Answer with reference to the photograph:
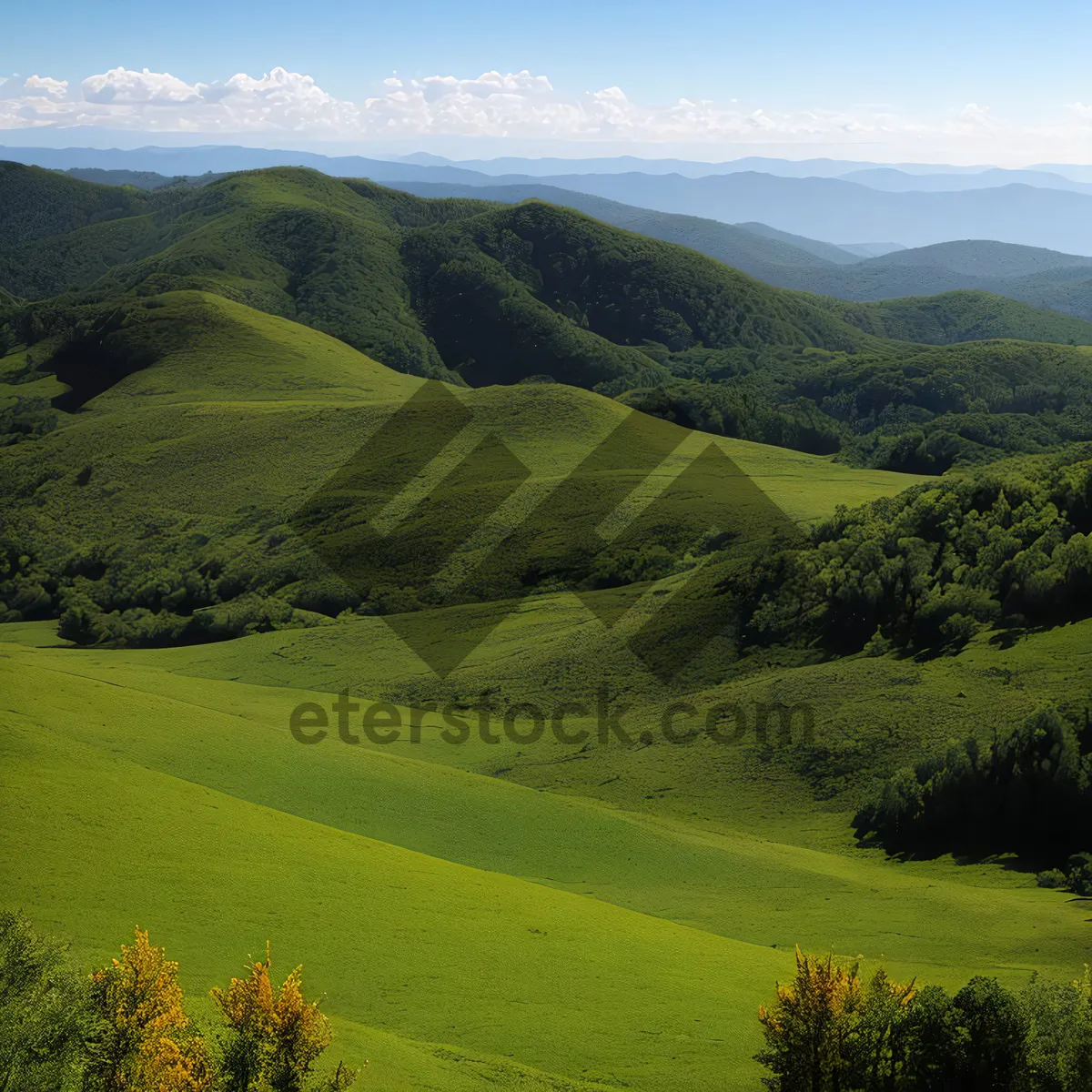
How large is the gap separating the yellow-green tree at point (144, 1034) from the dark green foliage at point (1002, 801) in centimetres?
3943

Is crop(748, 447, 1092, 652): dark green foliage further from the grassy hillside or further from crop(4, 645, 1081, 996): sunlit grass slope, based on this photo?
the grassy hillside

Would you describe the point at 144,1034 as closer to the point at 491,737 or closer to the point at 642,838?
the point at 642,838

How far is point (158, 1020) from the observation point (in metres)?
22.9

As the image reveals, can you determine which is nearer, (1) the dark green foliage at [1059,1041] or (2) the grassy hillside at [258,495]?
(1) the dark green foliage at [1059,1041]

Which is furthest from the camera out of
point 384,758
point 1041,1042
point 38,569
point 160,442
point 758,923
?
point 160,442

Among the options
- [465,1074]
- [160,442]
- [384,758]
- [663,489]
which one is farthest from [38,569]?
[465,1074]

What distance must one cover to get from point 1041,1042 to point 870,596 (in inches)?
2137

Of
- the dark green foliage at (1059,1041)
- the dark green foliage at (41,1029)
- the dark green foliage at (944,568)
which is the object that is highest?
the dark green foliage at (944,568)

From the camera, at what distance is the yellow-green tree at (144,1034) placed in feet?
73.4

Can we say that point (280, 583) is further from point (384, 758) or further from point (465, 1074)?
point (465, 1074)

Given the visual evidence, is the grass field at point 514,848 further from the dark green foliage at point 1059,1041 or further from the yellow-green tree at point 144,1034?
the dark green foliage at point 1059,1041

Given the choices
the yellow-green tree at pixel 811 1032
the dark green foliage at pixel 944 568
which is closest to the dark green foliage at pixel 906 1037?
the yellow-green tree at pixel 811 1032

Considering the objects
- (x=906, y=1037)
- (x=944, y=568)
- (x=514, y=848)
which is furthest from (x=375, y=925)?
(x=944, y=568)

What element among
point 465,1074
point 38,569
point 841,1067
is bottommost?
point 38,569
